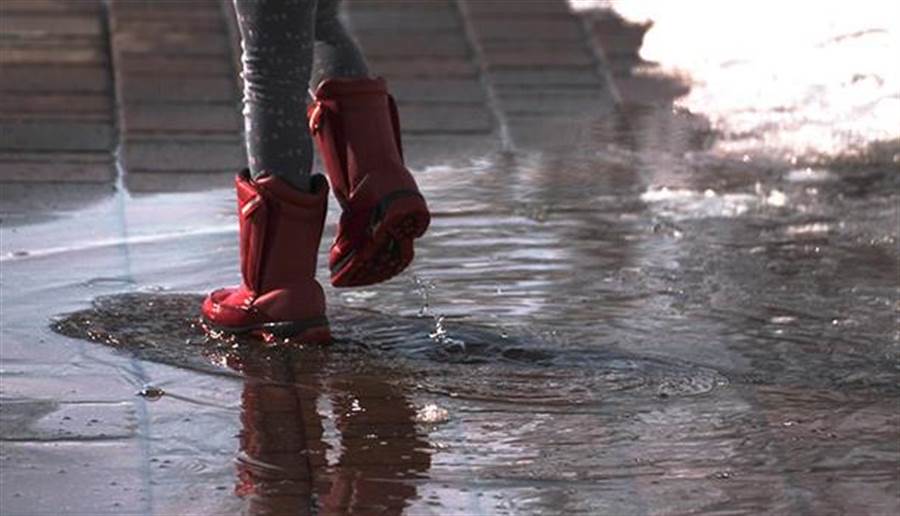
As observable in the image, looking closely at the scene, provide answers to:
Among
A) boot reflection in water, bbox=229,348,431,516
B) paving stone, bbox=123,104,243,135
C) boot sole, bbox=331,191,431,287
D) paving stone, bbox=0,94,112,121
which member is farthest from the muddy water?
paving stone, bbox=0,94,112,121

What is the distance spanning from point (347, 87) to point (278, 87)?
184 mm

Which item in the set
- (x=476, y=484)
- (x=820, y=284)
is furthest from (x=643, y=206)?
(x=476, y=484)

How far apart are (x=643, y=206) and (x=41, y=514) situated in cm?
250

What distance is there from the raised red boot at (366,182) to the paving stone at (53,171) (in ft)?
4.31

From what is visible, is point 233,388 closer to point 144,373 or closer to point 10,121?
point 144,373

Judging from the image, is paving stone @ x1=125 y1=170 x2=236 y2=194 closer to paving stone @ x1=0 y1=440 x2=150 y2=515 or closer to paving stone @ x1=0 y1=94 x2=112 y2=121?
paving stone @ x1=0 y1=94 x2=112 y2=121

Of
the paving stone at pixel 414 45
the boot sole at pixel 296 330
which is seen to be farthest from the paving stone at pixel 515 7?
the boot sole at pixel 296 330

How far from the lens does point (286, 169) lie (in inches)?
175

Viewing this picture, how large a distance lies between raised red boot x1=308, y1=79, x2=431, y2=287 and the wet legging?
0.34 feet

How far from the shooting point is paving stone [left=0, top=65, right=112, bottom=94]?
6535 mm

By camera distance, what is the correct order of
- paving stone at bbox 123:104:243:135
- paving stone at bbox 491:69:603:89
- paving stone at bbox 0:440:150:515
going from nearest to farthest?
paving stone at bbox 0:440:150:515
paving stone at bbox 123:104:243:135
paving stone at bbox 491:69:603:89

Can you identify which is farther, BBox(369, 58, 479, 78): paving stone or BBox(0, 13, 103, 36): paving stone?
BBox(0, 13, 103, 36): paving stone

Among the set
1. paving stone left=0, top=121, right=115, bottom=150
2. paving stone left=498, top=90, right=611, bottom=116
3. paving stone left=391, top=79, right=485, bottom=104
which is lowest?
paving stone left=0, top=121, right=115, bottom=150

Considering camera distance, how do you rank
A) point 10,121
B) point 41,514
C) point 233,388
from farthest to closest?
1. point 10,121
2. point 233,388
3. point 41,514
